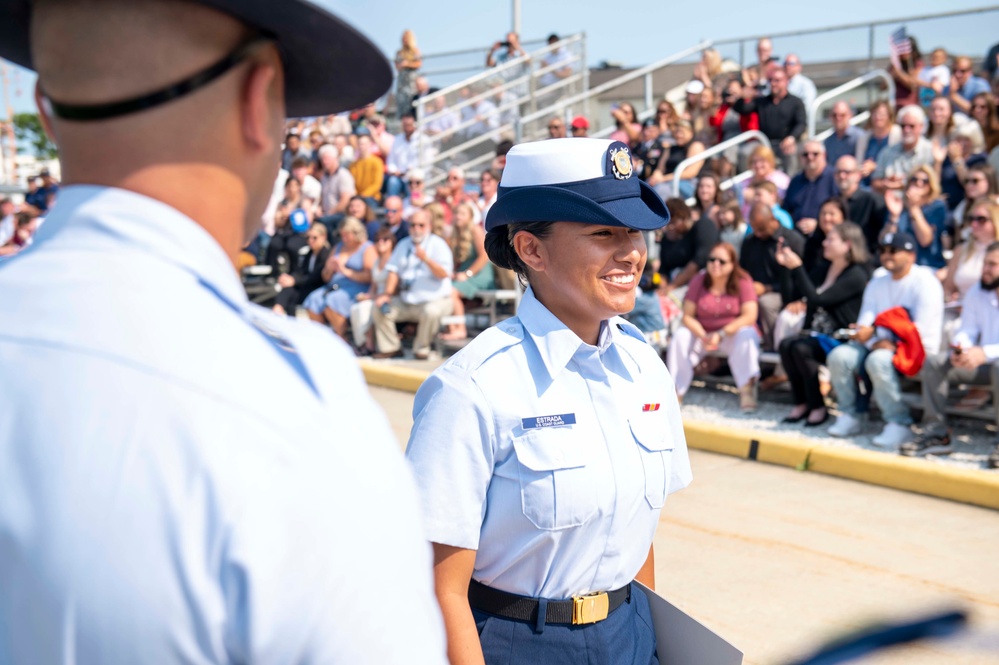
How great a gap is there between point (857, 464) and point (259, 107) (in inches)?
257

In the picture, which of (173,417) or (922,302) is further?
(922,302)

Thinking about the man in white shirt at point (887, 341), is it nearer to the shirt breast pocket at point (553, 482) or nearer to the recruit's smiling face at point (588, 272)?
the recruit's smiling face at point (588, 272)

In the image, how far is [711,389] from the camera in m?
9.54

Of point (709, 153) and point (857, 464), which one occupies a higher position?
point (709, 153)

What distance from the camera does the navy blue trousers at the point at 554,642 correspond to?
215 cm

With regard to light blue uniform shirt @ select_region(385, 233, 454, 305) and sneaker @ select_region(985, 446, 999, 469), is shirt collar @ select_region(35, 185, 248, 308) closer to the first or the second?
sneaker @ select_region(985, 446, 999, 469)

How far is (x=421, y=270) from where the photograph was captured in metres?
11.3

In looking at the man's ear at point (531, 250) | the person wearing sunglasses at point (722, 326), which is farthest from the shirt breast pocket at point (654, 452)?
the person wearing sunglasses at point (722, 326)

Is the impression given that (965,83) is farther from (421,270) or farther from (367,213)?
(367,213)

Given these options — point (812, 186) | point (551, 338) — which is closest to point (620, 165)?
point (551, 338)

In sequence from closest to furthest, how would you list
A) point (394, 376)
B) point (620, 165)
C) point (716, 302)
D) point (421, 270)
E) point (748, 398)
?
1. point (620, 165)
2. point (748, 398)
3. point (716, 302)
4. point (394, 376)
5. point (421, 270)

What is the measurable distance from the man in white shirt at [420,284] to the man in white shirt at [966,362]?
5522mm

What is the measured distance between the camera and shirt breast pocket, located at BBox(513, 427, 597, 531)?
7.04 ft

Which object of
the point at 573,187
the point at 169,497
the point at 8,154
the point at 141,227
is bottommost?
the point at 8,154
